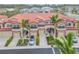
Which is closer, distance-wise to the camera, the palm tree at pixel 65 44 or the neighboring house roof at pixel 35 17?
the palm tree at pixel 65 44

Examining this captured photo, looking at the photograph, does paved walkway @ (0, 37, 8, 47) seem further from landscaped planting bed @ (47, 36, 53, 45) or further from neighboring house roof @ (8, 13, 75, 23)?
landscaped planting bed @ (47, 36, 53, 45)

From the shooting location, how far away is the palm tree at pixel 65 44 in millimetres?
3973

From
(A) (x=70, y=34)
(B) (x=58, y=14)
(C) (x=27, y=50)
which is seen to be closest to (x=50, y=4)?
(B) (x=58, y=14)

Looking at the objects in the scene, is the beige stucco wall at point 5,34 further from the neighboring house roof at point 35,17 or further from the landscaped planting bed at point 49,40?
the landscaped planting bed at point 49,40

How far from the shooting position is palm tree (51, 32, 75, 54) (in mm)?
3973

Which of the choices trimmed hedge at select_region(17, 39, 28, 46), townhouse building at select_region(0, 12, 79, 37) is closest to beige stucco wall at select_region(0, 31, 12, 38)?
townhouse building at select_region(0, 12, 79, 37)

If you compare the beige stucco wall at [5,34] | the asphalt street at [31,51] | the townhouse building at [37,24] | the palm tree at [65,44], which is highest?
the townhouse building at [37,24]

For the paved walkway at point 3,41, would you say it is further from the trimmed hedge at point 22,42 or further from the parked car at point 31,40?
the parked car at point 31,40

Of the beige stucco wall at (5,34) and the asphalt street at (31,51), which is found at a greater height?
the beige stucco wall at (5,34)

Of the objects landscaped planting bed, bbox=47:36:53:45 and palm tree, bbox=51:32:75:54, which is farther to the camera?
A: landscaped planting bed, bbox=47:36:53:45

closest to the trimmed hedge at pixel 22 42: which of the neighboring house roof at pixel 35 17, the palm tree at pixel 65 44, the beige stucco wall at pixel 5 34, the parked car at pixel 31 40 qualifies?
the parked car at pixel 31 40

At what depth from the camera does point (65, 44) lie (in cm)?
397

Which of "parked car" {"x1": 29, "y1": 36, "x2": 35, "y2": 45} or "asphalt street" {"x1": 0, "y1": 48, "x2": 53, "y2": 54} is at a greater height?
"parked car" {"x1": 29, "y1": 36, "x2": 35, "y2": 45}

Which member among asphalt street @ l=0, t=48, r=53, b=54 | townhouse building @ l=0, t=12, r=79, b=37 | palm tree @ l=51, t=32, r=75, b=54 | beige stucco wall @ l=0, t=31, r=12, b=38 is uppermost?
townhouse building @ l=0, t=12, r=79, b=37
